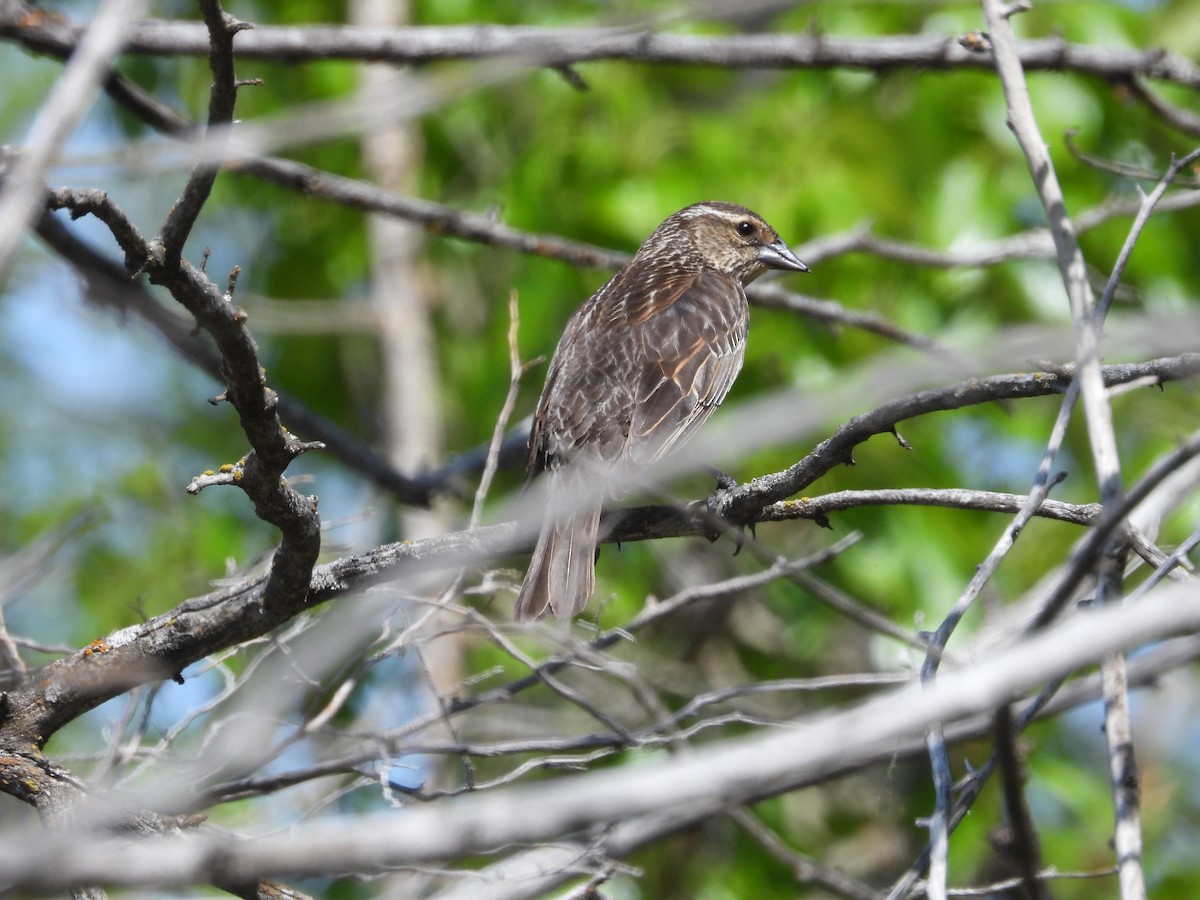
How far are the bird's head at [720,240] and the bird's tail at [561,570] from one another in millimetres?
2347

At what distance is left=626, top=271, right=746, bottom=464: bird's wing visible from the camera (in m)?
5.10

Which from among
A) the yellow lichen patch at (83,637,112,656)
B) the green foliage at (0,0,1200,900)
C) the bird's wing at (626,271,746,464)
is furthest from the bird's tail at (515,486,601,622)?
the yellow lichen patch at (83,637,112,656)

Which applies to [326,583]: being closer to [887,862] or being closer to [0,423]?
[887,862]

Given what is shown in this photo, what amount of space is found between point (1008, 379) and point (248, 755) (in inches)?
79.5

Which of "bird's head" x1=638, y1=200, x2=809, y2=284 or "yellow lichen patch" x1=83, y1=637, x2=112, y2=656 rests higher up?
"bird's head" x1=638, y1=200, x2=809, y2=284

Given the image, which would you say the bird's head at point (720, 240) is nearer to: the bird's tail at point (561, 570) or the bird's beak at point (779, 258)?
the bird's beak at point (779, 258)

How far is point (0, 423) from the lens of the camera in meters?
8.98

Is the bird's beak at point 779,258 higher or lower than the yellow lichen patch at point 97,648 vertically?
higher

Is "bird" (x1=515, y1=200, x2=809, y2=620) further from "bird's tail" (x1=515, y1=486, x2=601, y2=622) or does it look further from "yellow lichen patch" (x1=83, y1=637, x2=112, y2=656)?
"yellow lichen patch" (x1=83, y1=637, x2=112, y2=656)

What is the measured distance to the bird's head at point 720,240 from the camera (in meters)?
6.30

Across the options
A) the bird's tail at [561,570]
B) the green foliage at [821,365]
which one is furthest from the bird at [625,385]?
the green foliage at [821,365]

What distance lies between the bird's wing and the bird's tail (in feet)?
1.86

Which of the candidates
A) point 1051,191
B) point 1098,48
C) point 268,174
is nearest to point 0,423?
point 268,174

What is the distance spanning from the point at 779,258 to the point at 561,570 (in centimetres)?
244
